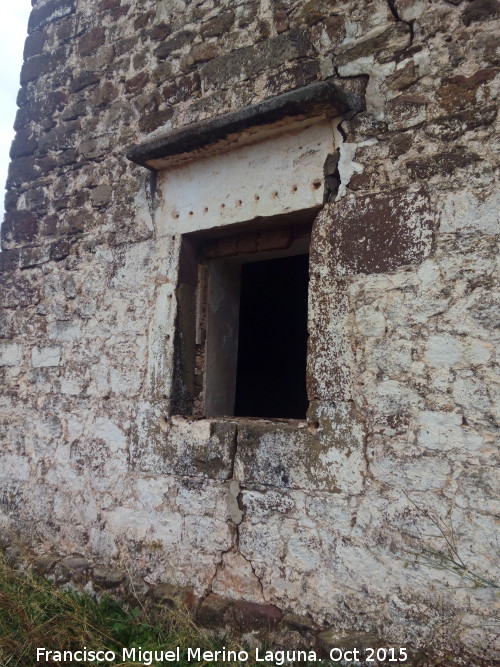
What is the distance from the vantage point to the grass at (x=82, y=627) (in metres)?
2.63

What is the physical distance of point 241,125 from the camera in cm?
296

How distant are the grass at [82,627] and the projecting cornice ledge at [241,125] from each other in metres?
2.42

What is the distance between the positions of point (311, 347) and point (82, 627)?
1750 mm

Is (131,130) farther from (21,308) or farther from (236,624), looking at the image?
(236,624)

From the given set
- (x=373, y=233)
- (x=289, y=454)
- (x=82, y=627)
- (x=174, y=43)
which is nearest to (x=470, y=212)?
(x=373, y=233)

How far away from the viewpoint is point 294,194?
9.39 feet

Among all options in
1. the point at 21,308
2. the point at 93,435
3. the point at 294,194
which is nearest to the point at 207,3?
the point at 294,194

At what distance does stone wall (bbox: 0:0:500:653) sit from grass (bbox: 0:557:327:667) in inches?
7.6

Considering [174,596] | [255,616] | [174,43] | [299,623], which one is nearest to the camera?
[299,623]

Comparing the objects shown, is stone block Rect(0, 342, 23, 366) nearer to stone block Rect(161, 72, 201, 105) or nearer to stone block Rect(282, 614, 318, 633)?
stone block Rect(161, 72, 201, 105)

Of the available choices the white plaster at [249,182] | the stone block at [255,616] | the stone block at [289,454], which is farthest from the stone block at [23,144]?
the stone block at [255,616]

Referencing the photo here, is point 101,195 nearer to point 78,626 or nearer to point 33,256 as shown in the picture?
point 33,256

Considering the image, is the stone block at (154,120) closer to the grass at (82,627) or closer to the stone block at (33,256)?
the stone block at (33,256)

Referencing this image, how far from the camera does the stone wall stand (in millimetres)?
2320
